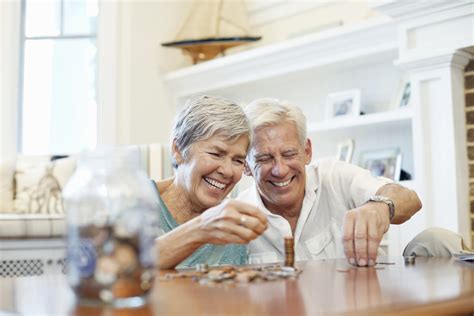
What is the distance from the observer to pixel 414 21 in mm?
3314

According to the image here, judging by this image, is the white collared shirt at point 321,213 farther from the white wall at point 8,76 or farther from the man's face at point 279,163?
the white wall at point 8,76

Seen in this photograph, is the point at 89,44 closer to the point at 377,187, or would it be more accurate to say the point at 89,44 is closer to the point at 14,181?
the point at 14,181

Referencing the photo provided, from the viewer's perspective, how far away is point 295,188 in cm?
210

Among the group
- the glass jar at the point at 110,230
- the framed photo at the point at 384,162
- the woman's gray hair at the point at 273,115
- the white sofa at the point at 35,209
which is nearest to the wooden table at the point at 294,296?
the glass jar at the point at 110,230

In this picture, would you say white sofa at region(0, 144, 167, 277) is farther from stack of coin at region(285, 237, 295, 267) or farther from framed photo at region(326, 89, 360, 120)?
stack of coin at region(285, 237, 295, 267)

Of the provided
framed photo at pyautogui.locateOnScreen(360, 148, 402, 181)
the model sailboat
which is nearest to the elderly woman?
framed photo at pyautogui.locateOnScreen(360, 148, 402, 181)

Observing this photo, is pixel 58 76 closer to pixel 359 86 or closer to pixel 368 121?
pixel 359 86

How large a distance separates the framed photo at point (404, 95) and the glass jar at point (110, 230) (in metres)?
3.05

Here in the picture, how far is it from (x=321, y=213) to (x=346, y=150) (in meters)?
1.98

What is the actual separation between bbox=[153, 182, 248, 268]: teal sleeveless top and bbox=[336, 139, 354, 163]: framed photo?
2.17 metres

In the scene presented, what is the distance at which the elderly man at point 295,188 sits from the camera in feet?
6.68

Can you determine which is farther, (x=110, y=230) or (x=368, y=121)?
(x=368, y=121)

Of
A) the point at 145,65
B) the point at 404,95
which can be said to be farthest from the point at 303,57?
the point at 145,65

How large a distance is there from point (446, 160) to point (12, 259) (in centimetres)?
224
